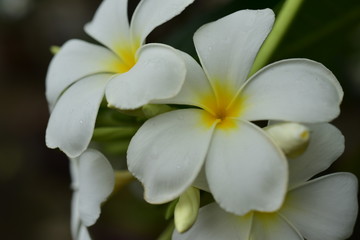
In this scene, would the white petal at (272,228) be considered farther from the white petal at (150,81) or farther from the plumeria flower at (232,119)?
the white petal at (150,81)

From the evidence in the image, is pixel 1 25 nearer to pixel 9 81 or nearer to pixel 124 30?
pixel 9 81

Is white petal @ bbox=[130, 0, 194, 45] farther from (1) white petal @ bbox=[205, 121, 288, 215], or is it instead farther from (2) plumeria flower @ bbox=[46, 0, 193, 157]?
(1) white petal @ bbox=[205, 121, 288, 215]

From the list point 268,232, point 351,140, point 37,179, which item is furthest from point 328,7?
point 37,179

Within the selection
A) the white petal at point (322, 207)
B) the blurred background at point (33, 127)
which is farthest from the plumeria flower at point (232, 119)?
the blurred background at point (33, 127)

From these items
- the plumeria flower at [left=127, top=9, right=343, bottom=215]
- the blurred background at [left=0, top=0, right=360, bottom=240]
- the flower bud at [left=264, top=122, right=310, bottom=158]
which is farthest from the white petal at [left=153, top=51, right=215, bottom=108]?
the blurred background at [left=0, top=0, right=360, bottom=240]

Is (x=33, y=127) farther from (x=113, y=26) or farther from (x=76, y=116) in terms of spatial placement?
(x=76, y=116)

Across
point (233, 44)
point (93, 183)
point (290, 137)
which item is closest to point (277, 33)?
point (233, 44)
